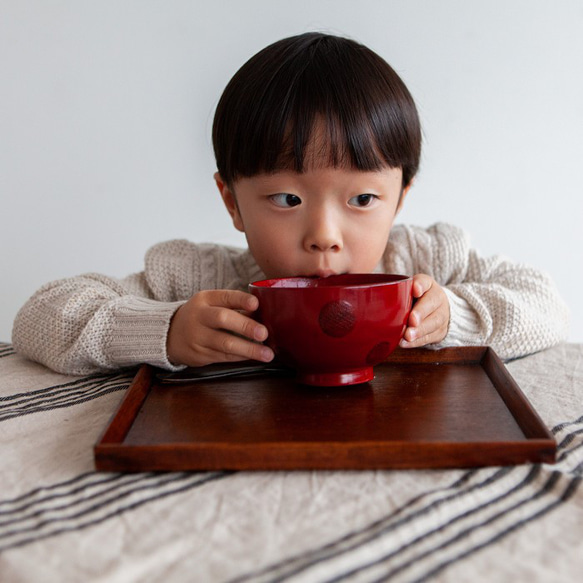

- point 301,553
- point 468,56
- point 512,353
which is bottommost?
point 512,353

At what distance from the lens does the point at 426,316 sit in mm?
730

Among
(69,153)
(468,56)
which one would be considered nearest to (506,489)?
(468,56)

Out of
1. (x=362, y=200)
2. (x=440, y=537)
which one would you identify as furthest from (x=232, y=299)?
(x=440, y=537)

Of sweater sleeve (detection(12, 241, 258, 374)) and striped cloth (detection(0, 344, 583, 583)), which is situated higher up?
striped cloth (detection(0, 344, 583, 583))

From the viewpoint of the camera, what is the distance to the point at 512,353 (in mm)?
803

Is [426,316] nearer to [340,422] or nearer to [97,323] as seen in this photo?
[340,422]

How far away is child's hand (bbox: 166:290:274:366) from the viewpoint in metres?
0.64

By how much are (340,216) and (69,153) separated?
111 centimetres

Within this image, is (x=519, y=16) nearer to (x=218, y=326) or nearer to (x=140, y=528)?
(x=218, y=326)

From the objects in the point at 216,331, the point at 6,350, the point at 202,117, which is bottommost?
the point at 6,350

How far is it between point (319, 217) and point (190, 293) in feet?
0.98

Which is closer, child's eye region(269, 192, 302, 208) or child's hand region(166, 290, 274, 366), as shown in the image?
child's hand region(166, 290, 274, 366)

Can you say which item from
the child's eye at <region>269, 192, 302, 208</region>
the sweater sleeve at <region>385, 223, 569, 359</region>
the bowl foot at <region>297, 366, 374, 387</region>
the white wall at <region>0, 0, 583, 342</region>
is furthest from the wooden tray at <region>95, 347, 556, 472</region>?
the white wall at <region>0, 0, 583, 342</region>

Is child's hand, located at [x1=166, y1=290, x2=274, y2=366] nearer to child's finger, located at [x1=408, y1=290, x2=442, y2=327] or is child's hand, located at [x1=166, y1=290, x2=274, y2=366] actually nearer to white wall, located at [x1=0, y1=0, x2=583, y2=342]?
child's finger, located at [x1=408, y1=290, x2=442, y2=327]
